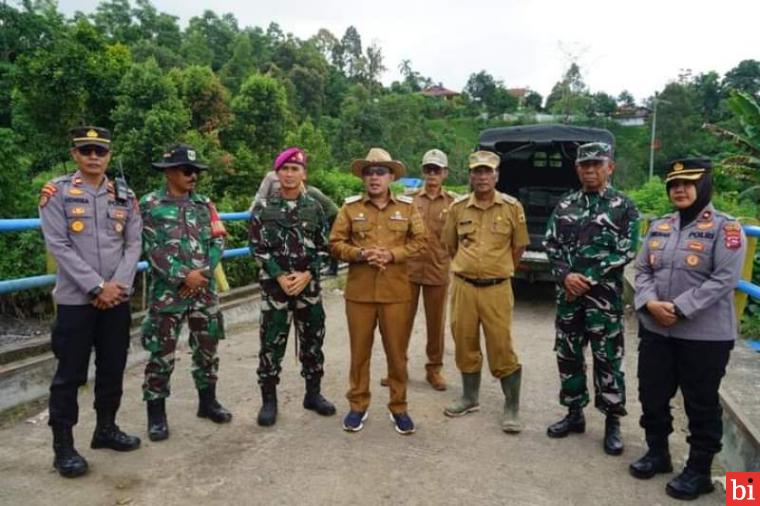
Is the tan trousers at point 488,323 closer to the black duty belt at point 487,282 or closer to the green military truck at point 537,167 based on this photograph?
the black duty belt at point 487,282

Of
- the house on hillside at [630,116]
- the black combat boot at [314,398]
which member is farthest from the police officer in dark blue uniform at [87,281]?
the house on hillside at [630,116]

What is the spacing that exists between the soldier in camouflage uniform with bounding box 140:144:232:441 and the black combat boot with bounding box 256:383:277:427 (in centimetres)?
55

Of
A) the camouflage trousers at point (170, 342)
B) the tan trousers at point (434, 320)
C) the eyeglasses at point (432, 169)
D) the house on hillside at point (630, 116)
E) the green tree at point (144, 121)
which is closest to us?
the camouflage trousers at point (170, 342)

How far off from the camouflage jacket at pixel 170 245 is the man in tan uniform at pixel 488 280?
166 cm

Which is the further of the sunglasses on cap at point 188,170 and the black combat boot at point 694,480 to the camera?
the sunglasses on cap at point 188,170

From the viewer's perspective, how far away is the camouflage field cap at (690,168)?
288 cm

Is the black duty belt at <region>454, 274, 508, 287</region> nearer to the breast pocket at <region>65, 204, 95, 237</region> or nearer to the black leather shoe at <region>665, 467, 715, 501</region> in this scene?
the black leather shoe at <region>665, 467, 715, 501</region>

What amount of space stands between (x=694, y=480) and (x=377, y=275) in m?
1.98

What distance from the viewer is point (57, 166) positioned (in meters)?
11.0

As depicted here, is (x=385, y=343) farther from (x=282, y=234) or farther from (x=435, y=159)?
(x=435, y=159)

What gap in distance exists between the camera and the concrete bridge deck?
9.22 feet

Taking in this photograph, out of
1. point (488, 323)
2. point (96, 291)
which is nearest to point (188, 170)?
point (96, 291)

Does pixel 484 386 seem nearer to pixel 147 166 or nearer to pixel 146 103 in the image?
pixel 147 166

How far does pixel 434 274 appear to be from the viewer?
4.53 metres
